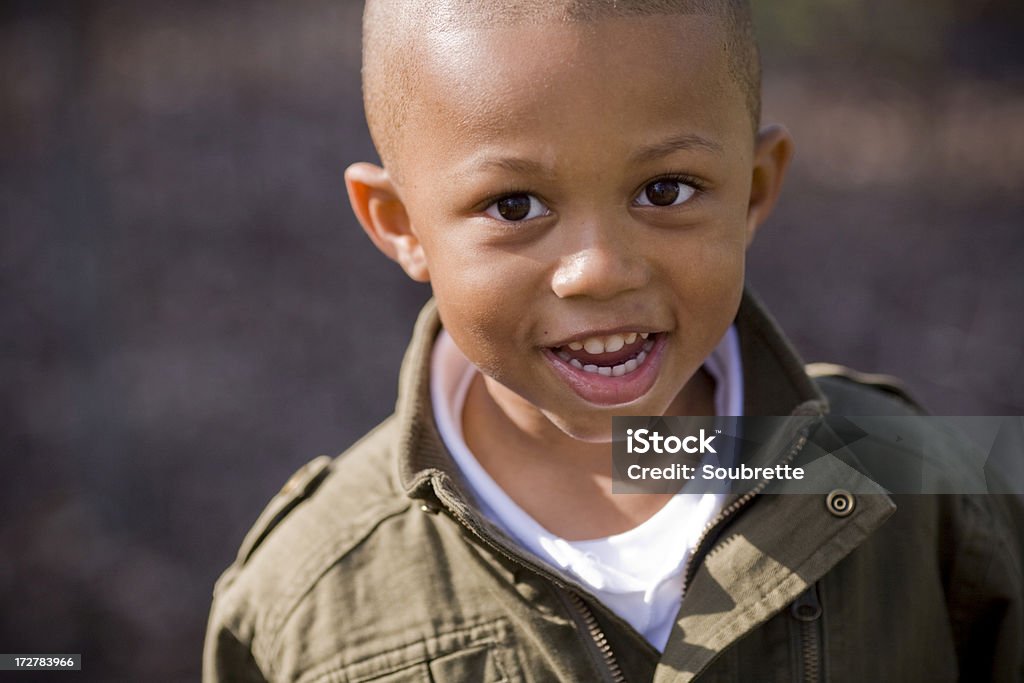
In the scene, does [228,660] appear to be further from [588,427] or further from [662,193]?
[662,193]

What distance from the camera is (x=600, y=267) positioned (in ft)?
4.82

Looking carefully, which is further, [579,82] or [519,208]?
[519,208]

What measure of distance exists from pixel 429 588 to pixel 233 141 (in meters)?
4.27

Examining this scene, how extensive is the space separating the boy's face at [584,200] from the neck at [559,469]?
0.53 feet

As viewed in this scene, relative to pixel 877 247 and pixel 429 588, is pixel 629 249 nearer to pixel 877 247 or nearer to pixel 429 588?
pixel 429 588

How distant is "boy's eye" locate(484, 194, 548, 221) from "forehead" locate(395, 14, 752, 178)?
82 mm

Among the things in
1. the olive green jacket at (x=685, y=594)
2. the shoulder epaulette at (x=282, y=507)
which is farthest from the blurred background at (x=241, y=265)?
the olive green jacket at (x=685, y=594)

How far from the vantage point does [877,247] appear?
4637mm

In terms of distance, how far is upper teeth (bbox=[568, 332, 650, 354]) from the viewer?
1.58 meters

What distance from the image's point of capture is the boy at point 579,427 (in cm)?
147

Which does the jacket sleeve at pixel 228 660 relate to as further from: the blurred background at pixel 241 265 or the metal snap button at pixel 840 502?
the blurred background at pixel 241 265

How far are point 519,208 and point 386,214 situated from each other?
0.34 meters

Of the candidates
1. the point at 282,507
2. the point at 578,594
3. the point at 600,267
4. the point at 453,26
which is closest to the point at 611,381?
the point at 600,267

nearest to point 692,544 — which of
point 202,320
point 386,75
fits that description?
point 386,75
